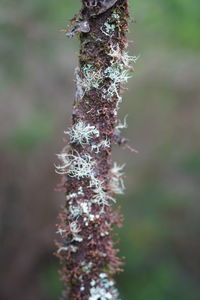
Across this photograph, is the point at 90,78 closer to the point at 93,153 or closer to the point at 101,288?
the point at 93,153

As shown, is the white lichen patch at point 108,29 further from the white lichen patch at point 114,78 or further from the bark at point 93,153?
the white lichen patch at point 114,78

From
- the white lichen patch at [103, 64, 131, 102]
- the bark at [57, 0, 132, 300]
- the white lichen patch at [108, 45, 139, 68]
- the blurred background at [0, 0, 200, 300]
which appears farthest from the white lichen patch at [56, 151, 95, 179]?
the blurred background at [0, 0, 200, 300]

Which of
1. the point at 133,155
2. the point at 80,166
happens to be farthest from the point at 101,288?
the point at 133,155

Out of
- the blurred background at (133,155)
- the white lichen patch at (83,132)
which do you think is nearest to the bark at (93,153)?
the white lichen patch at (83,132)

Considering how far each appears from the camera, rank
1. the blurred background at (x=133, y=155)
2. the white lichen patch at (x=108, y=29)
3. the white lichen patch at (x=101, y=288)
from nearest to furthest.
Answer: the white lichen patch at (x=108, y=29) → the white lichen patch at (x=101, y=288) → the blurred background at (x=133, y=155)

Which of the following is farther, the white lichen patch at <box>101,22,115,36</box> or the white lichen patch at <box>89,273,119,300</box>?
the white lichen patch at <box>89,273,119,300</box>

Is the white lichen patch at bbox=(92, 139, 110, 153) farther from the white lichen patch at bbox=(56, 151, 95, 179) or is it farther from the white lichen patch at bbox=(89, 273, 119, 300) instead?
the white lichen patch at bbox=(89, 273, 119, 300)
